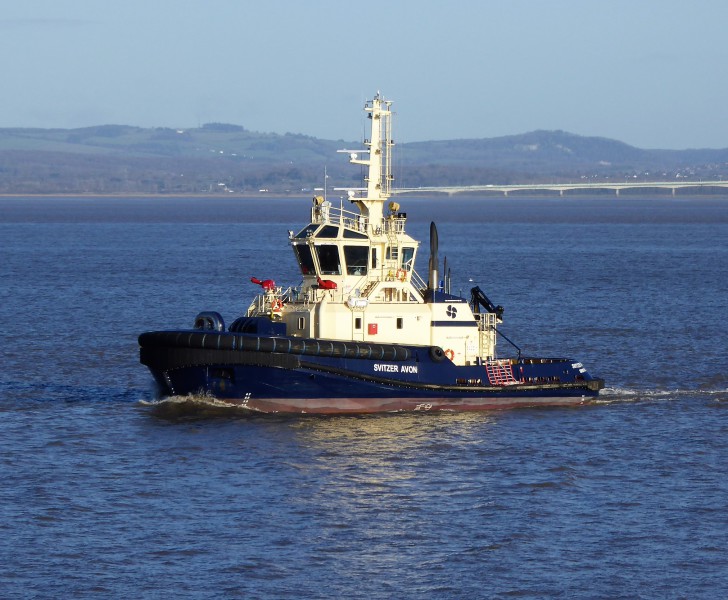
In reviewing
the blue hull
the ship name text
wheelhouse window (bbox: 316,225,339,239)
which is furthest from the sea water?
wheelhouse window (bbox: 316,225,339,239)

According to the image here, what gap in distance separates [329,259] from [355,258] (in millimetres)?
631

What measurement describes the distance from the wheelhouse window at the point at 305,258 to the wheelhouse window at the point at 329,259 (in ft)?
0.79

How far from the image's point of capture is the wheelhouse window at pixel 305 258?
1329 inches

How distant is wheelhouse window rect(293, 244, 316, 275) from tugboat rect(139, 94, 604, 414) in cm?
4

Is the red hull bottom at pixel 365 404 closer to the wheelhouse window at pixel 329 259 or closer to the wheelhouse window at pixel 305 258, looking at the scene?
the wheelhouse window at pixel 329 259

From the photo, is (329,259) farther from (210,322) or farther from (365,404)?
(365,404)

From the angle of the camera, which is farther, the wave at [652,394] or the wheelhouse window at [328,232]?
the wave at [652,394]

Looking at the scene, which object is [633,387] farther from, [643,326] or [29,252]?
[29,252]

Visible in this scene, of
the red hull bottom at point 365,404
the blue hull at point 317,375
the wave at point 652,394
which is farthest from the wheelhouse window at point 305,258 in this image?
the wave at point 652,394

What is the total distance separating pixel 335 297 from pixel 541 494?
9.39 metres

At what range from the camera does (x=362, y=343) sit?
3212 centimetres

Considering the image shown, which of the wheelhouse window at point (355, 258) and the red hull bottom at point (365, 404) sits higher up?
the wheelhouse window at point (355, 258)

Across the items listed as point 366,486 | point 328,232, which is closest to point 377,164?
point 328,232

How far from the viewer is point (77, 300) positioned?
196 ft
